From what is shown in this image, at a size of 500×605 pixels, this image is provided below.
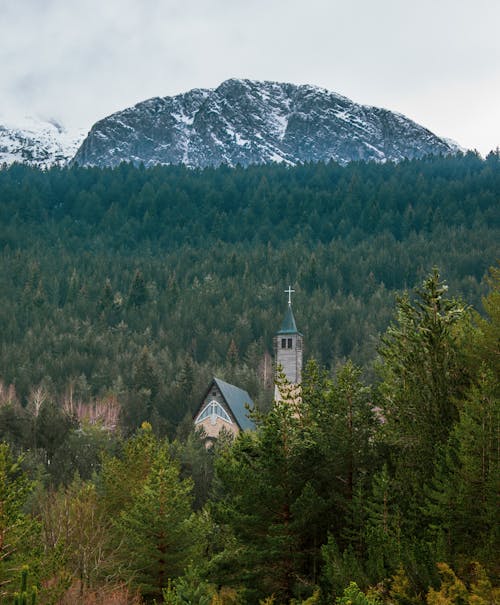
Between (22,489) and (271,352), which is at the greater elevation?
(271,352)

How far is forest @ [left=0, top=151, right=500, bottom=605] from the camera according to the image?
1784cm

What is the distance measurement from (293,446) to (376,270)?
11567 cm

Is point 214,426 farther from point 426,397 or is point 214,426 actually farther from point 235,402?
point 426,397

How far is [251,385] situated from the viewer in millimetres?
85375

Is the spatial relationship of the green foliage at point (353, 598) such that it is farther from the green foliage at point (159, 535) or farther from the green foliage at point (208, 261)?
the green foliage at point (208, 261)

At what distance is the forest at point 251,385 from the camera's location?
58.5 feet

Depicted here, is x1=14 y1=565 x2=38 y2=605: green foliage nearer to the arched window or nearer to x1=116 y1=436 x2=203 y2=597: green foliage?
x1=116 y1=436 x2=203 y2=597: green foliage

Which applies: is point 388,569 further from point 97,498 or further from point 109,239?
point 109,239

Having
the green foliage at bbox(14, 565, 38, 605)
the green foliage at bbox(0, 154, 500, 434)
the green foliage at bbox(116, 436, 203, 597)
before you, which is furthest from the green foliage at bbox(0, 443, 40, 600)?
the green foliage at bbox(0, 154, 500, 434)

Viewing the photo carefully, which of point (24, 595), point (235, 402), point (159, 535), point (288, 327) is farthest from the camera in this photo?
point (235, 402)

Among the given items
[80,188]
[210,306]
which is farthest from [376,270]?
[80,188]

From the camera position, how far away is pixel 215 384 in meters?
69.6

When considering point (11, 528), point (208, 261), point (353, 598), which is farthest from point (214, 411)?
point (208, 261)

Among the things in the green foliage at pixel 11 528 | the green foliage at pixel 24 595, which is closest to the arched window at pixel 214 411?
the green foliage at pixel 11 528
